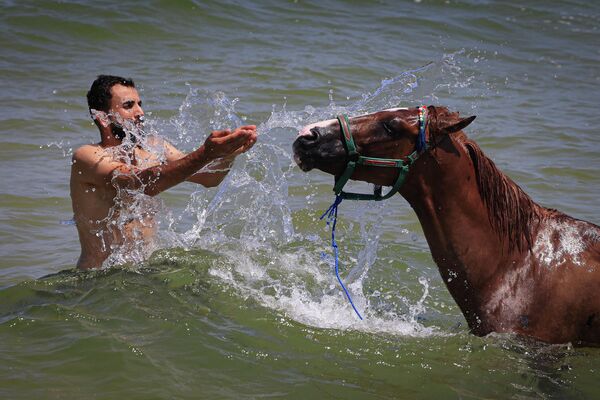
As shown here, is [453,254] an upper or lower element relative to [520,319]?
upper

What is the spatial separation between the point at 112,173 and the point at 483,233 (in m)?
2.32

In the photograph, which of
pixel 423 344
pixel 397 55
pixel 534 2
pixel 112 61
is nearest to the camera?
pixel 423 344

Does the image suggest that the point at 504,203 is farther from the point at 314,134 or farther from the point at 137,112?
the point at 137,112

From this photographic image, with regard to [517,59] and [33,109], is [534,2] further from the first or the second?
Answer: [33,109]

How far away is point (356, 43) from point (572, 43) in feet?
12.4

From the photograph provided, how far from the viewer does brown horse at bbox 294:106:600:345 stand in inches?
147

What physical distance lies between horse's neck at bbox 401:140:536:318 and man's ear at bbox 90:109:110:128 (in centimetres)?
221

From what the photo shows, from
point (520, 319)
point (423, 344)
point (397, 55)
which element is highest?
point (397, 55)

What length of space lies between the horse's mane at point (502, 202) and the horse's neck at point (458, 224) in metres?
0.03

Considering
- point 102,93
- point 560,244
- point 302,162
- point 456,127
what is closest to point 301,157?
point 302,162

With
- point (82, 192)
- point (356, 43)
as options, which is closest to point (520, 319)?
point (82, 192)


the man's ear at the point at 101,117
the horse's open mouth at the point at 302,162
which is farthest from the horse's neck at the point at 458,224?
the man's ear at the point at 101,117

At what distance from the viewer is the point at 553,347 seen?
3.97 meters

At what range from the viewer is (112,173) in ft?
16.7
